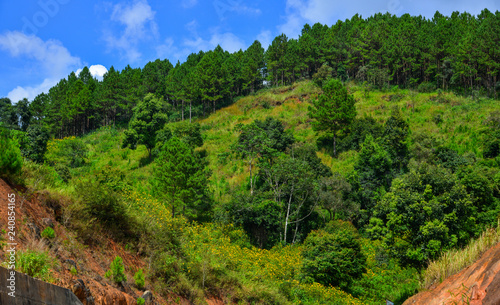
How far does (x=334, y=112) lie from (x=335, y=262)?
73.7 feet

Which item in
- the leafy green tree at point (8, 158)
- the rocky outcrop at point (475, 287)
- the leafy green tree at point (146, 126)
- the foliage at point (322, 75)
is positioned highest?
the foliage at point (322, 75)

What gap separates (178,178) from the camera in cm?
2450

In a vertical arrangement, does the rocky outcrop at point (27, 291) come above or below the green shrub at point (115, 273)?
above

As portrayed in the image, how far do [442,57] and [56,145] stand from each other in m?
58.2

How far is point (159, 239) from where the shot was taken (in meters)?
11.0

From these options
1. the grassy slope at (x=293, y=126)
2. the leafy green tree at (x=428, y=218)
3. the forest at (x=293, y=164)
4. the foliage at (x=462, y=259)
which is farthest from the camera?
the grassy slope at (x=293, y=126)

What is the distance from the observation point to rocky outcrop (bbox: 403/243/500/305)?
4.39 meters

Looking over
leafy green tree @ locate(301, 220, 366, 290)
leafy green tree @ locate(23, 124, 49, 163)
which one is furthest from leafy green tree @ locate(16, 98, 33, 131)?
leafy green tree @ locate(301, 220, 366, 290)

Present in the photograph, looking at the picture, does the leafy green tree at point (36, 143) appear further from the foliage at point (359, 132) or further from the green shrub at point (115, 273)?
the foliage at point (359, 132)

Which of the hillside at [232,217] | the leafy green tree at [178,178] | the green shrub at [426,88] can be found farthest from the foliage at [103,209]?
the green shrub at [426,88]

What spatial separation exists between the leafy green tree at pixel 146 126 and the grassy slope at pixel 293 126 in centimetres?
248

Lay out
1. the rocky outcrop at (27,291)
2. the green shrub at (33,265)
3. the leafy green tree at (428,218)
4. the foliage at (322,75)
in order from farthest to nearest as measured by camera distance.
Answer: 1. the foliage at (322,75)
2. the leafy green tree at (428,218)
3. the green shrub at (33,265)
4. the rocky outcrop at (27,291)

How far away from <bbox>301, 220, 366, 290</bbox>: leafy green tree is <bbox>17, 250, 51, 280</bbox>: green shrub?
15.3 metres

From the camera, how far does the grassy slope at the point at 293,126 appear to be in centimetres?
3334
